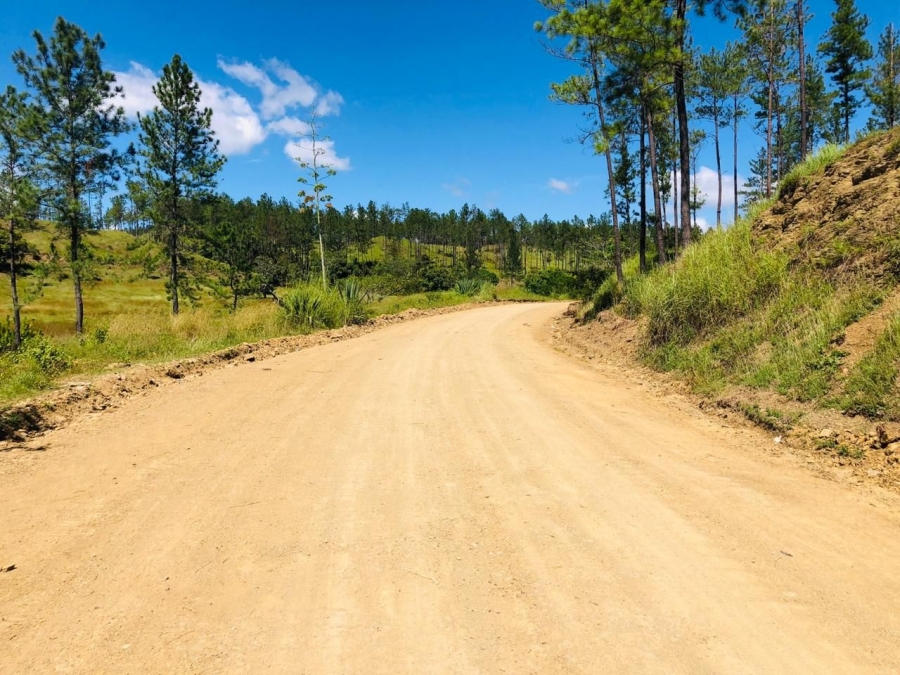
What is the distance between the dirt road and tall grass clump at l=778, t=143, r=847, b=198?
23.5ft

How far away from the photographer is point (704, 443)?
5.39 m

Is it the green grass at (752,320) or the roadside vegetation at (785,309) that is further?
the green grass at (752,320)

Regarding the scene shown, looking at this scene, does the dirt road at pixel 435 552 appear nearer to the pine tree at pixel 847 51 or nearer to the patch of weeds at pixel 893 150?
the patch of weeds at pixel 893 150

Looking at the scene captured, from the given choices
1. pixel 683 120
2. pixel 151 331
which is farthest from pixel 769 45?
pixel 151 331

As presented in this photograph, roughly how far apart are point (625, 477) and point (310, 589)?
2789 mm

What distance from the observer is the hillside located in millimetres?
5227

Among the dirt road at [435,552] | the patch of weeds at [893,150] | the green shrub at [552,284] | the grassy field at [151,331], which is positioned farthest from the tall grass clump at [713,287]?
the green shrub at [552,284]

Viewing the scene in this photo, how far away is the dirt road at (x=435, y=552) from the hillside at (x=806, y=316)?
81cm

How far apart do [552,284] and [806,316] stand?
121 feet

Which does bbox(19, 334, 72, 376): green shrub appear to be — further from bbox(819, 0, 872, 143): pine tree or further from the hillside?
bbox(819, 0, 872, 143): pine tree

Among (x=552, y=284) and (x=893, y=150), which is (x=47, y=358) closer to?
(x=893, y=150)

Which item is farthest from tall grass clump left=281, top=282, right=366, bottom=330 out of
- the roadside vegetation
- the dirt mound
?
the dirt mound

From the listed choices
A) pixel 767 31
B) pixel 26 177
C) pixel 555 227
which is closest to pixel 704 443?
pixel 26 177

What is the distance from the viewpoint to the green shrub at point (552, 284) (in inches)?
1671
